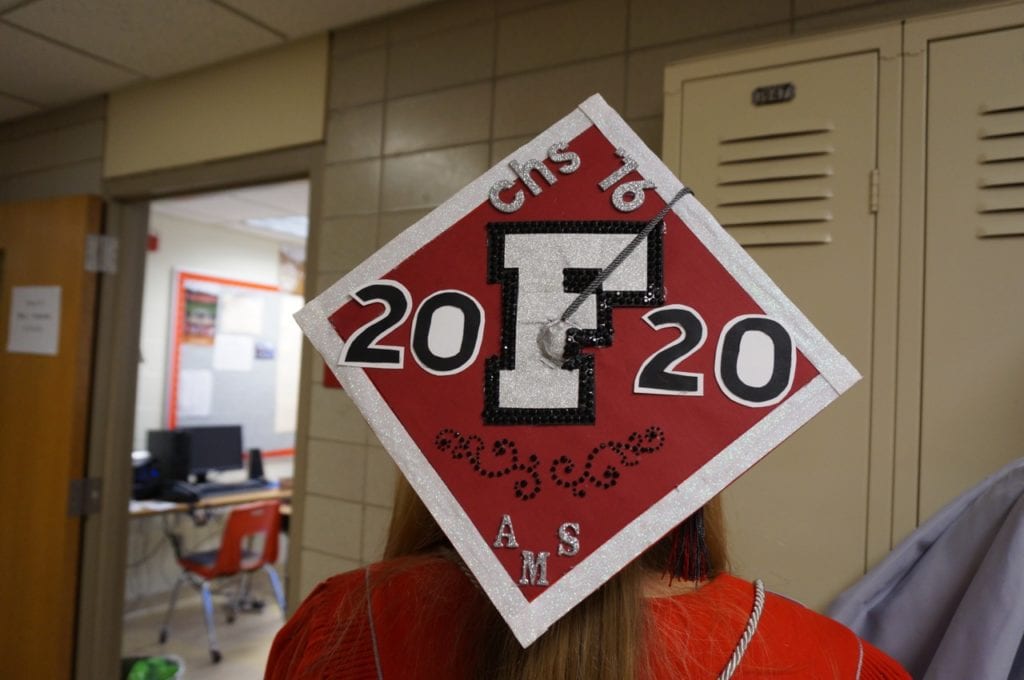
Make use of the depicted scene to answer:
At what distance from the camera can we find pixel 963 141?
1010 millimetres

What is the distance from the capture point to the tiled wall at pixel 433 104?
1515 millimetres

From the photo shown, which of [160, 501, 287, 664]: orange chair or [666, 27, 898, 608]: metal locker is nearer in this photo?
[666, 27, 898, 608]: metal locker

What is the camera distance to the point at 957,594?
909 mm

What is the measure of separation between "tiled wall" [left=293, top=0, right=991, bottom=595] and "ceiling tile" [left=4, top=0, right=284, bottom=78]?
0.29 metres

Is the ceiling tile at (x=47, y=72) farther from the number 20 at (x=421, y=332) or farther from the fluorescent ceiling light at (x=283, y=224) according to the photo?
the number 20 at (x=421, y=332)

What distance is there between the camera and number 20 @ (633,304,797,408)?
21.7 inches

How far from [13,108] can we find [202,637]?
109 inches

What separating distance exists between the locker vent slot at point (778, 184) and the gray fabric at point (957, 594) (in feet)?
1.47

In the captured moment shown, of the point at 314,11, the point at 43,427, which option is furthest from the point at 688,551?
the point at 43,427

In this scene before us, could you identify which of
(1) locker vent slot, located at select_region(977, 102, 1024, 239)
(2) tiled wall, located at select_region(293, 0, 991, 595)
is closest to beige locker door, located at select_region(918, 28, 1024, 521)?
(1) locker vent slot, located at select_region(977, 102, 1024, 239)

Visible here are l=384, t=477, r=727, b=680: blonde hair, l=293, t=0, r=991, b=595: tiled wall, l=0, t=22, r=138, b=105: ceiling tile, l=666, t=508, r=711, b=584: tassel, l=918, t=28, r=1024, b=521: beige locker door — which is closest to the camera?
l=384, t=477, r=727, b=680: blonde hair

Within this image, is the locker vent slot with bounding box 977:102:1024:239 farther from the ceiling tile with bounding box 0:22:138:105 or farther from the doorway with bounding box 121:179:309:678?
the doorway with bounding box 121:179:309:678

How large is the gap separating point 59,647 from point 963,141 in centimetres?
280

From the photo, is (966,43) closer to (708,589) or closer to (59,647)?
(708,589)
